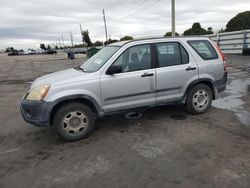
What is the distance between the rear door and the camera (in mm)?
5004

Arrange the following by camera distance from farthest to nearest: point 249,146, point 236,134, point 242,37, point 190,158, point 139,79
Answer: point 242,37 < point 139,79 < point 236,134 < point 249,146 < point 190,158

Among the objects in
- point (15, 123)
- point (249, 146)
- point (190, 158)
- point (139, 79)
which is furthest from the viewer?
point (15, 123)

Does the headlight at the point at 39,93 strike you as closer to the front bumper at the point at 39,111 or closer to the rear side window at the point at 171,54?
the front bumper at the point at 39,111

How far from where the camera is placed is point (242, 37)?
65.8 ft

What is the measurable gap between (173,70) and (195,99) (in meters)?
0.96

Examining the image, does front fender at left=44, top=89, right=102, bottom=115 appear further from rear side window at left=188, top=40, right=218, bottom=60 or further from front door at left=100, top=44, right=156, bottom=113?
rear side window at left=188, top=40, right=218, bottom=60

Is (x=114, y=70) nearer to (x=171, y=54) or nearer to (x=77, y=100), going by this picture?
(x=77, y=100)

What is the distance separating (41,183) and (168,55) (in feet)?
11.3

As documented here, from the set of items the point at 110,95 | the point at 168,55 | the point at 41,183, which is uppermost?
the point at 168,55

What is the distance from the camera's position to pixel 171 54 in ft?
16.9

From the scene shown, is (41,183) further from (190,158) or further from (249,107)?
(249,107)

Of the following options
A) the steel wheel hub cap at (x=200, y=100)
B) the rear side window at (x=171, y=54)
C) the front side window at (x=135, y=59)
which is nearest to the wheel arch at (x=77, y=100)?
the front side window at (x=135, y=59)

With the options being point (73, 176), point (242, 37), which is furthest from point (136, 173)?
point (242, 37)

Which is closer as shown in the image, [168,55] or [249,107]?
[168,55]
